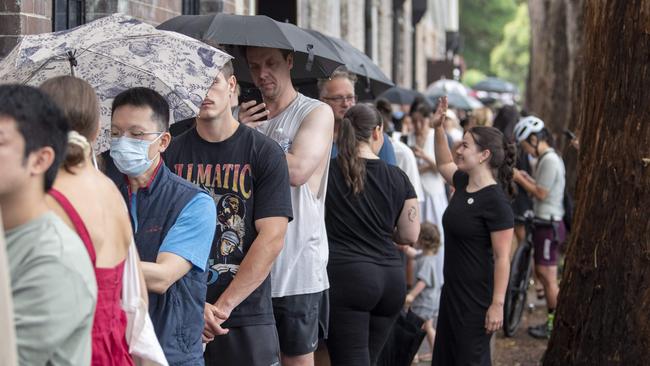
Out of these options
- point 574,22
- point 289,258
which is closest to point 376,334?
point 289,258

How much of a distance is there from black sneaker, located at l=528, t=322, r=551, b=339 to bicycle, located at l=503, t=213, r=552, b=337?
145mm

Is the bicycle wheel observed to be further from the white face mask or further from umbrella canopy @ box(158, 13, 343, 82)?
the white face mask

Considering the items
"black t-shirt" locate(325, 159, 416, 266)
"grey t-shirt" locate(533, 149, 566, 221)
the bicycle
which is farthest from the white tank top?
"grey t-shirt" locate(533, 149, 566, 221)

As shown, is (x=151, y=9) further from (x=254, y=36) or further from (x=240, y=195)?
(x=240, y=195)

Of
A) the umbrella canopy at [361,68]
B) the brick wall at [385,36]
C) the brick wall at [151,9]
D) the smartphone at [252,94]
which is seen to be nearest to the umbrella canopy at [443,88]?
the brick wall at [385,36]

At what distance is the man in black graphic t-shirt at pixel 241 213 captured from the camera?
5.14m

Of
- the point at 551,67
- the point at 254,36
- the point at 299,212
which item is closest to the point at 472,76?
the point at 551,67

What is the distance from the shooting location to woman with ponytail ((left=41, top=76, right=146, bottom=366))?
3.41 metres

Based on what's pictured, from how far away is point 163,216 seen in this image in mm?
4461

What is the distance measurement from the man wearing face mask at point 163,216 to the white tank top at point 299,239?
122 cm

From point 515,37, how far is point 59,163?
276 feet

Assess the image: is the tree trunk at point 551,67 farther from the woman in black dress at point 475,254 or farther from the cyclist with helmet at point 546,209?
the woman in black dress at point 475,254

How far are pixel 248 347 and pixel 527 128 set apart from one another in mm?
7368

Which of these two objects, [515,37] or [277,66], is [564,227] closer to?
[277,66]
